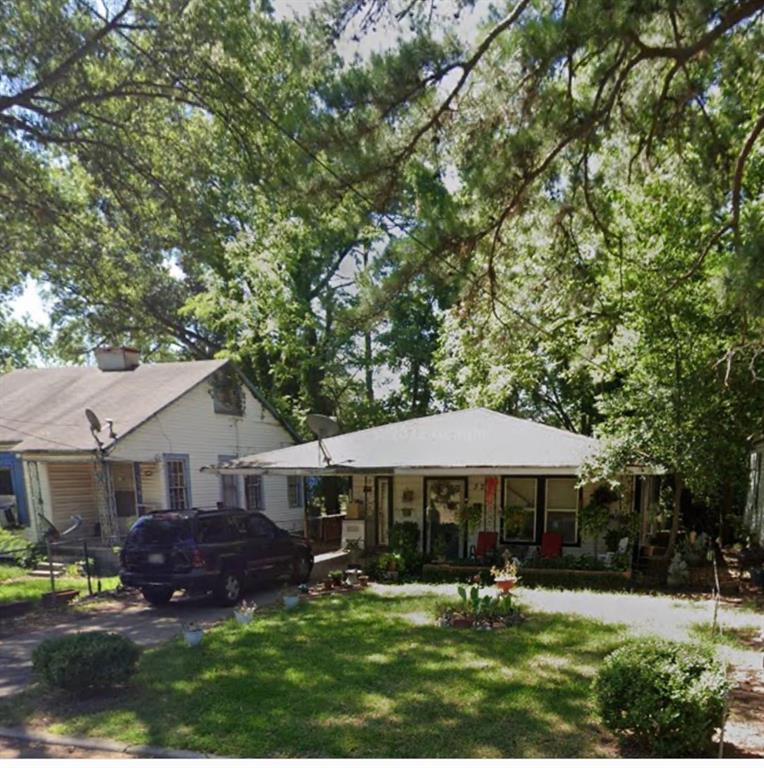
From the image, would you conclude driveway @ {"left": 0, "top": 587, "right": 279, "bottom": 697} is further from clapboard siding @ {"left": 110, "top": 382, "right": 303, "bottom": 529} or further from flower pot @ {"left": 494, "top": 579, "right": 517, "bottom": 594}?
clapboard siding @ {"left": 110, "top": 382, "right": 303, "bottom": 529}

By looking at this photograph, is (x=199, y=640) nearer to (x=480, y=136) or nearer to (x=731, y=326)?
(x=480, y=136)

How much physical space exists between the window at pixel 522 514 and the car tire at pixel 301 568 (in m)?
4.60

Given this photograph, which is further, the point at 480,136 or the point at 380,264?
the point at 380,264

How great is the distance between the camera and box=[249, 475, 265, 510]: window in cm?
1956

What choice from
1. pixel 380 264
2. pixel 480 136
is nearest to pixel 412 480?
pixel 380 264

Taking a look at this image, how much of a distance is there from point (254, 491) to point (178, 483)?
3.26 meters

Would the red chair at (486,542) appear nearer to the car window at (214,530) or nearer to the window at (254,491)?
the car window at (214,530)

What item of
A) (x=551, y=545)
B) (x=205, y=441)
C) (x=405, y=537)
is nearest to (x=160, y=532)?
(x=405, y=537)

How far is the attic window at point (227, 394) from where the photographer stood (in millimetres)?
18641

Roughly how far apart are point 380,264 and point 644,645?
6123mm

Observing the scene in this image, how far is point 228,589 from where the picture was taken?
1023 centimetres

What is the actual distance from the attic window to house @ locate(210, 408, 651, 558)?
15.5ft

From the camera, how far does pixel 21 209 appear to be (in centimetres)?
1041

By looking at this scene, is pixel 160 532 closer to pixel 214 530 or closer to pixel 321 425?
pixel 214 530
